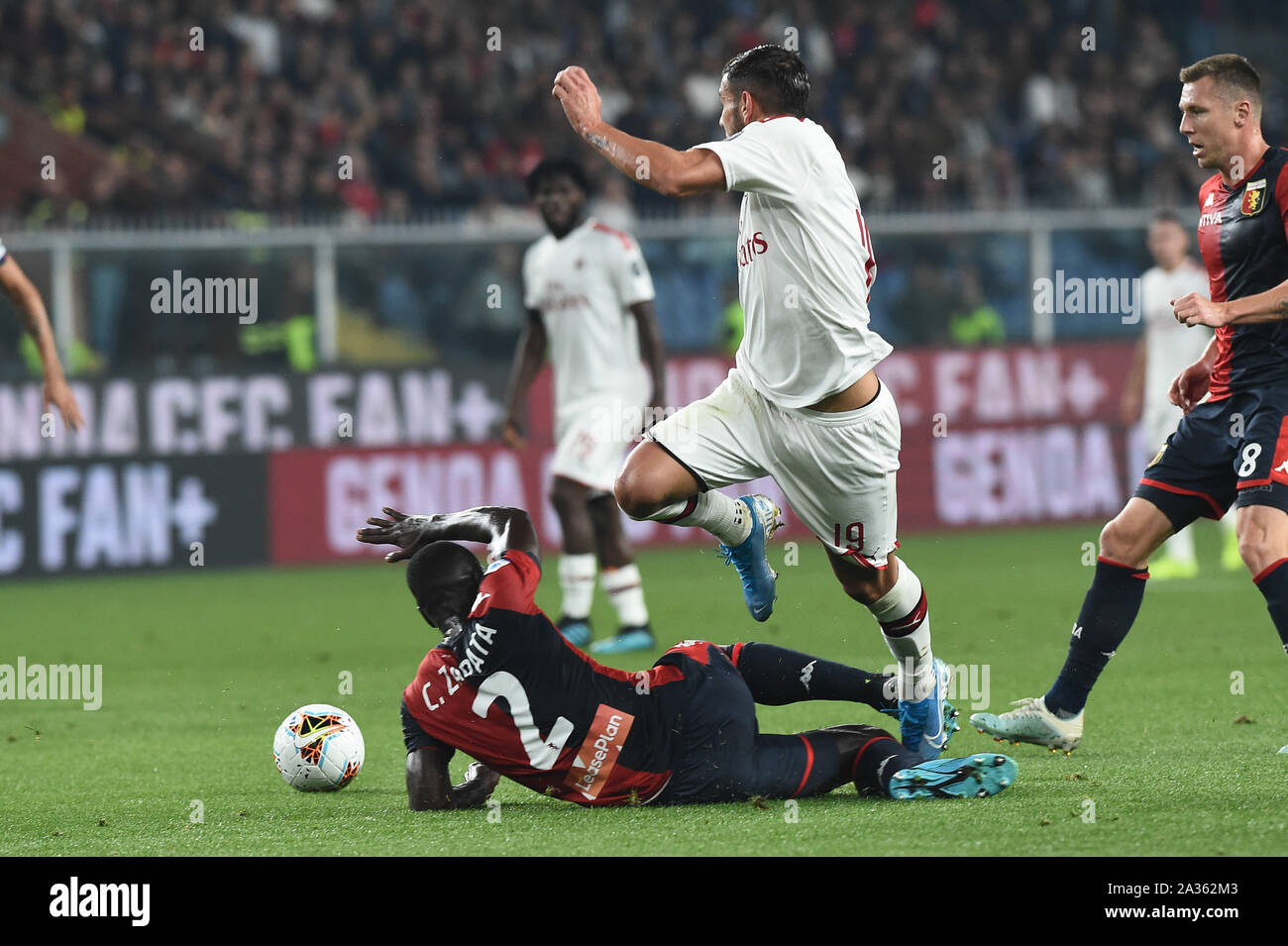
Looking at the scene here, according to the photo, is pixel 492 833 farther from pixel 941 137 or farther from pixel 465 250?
pixel 941 137

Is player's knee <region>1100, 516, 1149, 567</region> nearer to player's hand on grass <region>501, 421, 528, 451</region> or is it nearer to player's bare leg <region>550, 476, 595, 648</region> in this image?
player's bare leg <region>550, 476, 595, 648</region>

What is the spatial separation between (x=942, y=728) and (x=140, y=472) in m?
9.73

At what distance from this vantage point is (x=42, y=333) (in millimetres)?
6578

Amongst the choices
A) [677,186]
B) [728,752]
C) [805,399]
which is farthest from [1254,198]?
[728,752]

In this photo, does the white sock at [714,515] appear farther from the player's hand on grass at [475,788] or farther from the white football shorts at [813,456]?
the player's hand on grass at [475,788]

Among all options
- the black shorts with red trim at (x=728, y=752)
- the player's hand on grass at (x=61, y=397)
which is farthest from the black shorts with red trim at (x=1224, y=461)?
the player's hand on grass at (x=61, y=397)

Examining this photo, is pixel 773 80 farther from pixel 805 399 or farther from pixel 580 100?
pixel 805 399

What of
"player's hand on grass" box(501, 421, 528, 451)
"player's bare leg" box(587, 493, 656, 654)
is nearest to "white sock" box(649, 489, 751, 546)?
"player's bare leg" box(587, 493, 656, 654)

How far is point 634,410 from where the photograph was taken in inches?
388

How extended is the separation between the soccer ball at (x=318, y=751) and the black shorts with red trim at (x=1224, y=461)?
2780 mm

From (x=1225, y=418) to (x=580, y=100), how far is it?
7.82 feet

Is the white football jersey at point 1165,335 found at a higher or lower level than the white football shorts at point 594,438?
higher

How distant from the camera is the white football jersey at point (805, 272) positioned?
5.51m

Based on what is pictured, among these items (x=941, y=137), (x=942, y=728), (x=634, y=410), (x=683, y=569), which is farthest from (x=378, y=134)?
(x=942, y=728)
